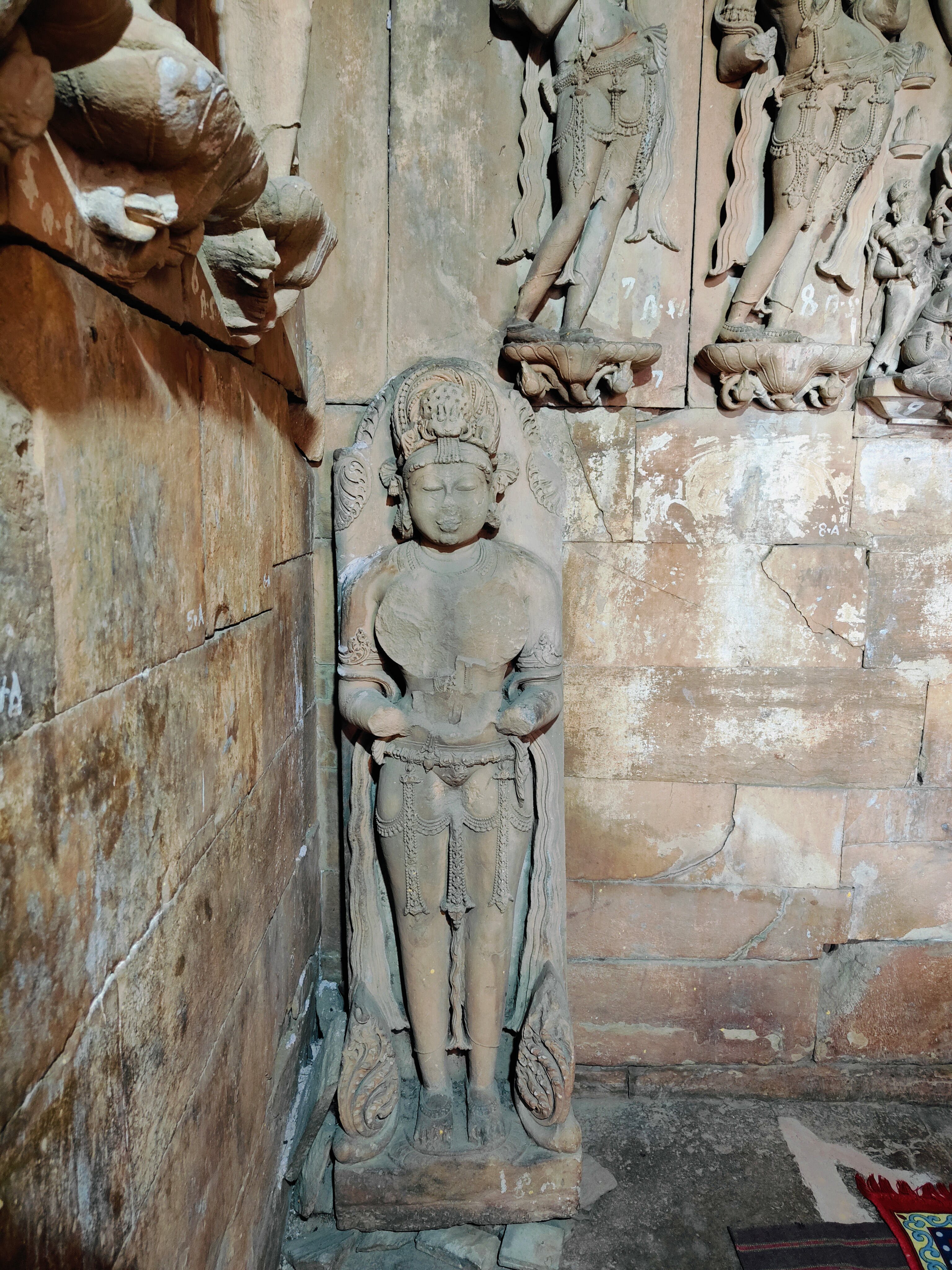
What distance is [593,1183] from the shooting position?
9.97 feet

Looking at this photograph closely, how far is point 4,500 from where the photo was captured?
1.12m

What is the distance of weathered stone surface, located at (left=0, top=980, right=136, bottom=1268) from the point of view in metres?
1.13

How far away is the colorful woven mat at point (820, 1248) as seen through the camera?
2.68 metres

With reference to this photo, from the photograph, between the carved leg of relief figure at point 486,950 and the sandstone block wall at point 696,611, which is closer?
the carved leg of relief figure at point 486,950

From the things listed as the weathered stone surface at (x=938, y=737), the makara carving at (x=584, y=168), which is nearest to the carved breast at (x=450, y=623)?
the makara carving at (x=584, y=168)

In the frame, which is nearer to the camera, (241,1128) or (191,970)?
(191,970)

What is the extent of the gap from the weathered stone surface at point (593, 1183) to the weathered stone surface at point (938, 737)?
228 centimetres

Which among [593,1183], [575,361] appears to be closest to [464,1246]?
[593,1183]

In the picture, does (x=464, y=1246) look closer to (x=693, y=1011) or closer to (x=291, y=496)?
(x=693, y=1011)

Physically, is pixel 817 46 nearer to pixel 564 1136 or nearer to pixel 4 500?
pixel 4 500

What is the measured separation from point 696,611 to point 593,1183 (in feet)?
8.27

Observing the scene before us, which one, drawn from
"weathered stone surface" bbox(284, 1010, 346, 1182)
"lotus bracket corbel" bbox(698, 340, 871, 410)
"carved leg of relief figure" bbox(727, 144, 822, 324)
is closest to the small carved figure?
"lotus bracket corbel" bbox(698, 340, 871, 410)

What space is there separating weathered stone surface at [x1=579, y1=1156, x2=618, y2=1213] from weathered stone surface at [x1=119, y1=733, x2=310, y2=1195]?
184 centimetres

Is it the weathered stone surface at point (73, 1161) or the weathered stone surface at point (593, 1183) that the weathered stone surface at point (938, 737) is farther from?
the weathered stone surface at point (73, 1161)
